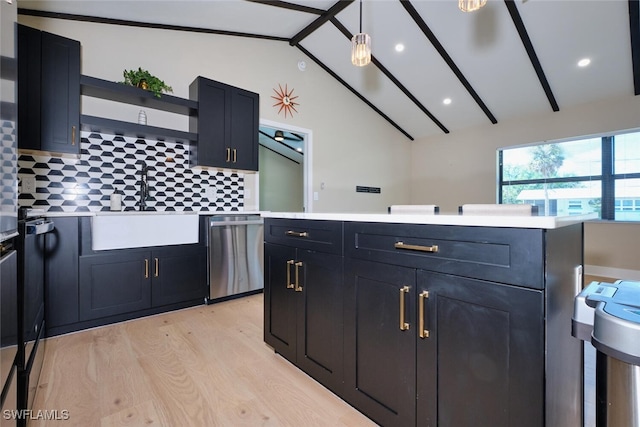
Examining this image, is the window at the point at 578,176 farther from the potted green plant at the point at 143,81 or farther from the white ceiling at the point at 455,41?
the potted green plant at the point at 143,81

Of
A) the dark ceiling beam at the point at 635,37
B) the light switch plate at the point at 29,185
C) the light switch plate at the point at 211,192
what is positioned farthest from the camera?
the light switch plate at the point at 211,192

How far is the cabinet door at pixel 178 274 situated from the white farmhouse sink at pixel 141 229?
0.10 metres

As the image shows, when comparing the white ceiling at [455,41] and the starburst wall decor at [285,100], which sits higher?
the white ceiling at [455,41]

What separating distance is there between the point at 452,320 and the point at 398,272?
25cm

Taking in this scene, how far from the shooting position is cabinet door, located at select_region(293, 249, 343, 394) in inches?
56.7

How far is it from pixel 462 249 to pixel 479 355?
0.33 metres

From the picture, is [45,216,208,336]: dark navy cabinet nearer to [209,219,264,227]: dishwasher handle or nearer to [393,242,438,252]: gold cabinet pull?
[209,219,264,227]: dishwasher handle

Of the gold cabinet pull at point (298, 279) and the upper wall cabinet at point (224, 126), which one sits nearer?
the gold cabinet pull at point (298, 279)

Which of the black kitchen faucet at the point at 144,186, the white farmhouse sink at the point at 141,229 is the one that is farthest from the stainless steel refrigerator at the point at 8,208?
the black kitchen faucet at the point at 144,186

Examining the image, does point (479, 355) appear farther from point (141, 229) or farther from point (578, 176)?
point (578, 176)

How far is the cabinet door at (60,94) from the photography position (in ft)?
7.68

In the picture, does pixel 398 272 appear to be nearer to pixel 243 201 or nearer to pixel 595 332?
pixel 595 332

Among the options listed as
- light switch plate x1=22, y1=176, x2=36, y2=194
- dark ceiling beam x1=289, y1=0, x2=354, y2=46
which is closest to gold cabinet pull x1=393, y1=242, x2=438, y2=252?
light switch plate x1=22, y1=176, x2=36, y2=194

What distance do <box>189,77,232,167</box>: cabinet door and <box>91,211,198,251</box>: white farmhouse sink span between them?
74cm
